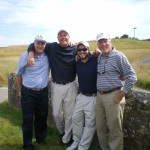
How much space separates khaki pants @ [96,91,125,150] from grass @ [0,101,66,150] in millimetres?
1295

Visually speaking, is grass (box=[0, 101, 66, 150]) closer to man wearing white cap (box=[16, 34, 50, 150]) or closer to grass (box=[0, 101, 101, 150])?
grass (box=[0, 101, 101, 150])

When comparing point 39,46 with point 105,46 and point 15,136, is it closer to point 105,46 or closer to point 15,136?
point 105,46

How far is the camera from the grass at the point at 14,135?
7.69 m

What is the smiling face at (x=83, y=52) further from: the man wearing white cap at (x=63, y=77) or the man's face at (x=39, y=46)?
the man's face at (x=39, y=46)

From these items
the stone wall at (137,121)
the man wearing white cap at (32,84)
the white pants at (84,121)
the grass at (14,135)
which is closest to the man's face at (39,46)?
the man wearing white cap at (32,84)

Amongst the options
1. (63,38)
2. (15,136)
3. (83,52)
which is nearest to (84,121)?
(83,52)

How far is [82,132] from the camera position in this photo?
7227 mm

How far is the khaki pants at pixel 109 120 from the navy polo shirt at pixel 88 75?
37 centimetres

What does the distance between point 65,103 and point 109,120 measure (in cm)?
146

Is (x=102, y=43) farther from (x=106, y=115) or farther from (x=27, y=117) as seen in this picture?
(x=27, y=117)

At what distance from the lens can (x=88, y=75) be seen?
6.81 metres

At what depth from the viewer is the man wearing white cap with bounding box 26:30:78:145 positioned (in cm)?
718

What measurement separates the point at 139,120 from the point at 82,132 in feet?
4.35

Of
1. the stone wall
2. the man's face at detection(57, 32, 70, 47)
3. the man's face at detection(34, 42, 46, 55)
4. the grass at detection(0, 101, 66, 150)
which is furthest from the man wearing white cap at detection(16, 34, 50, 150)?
the stone wall
